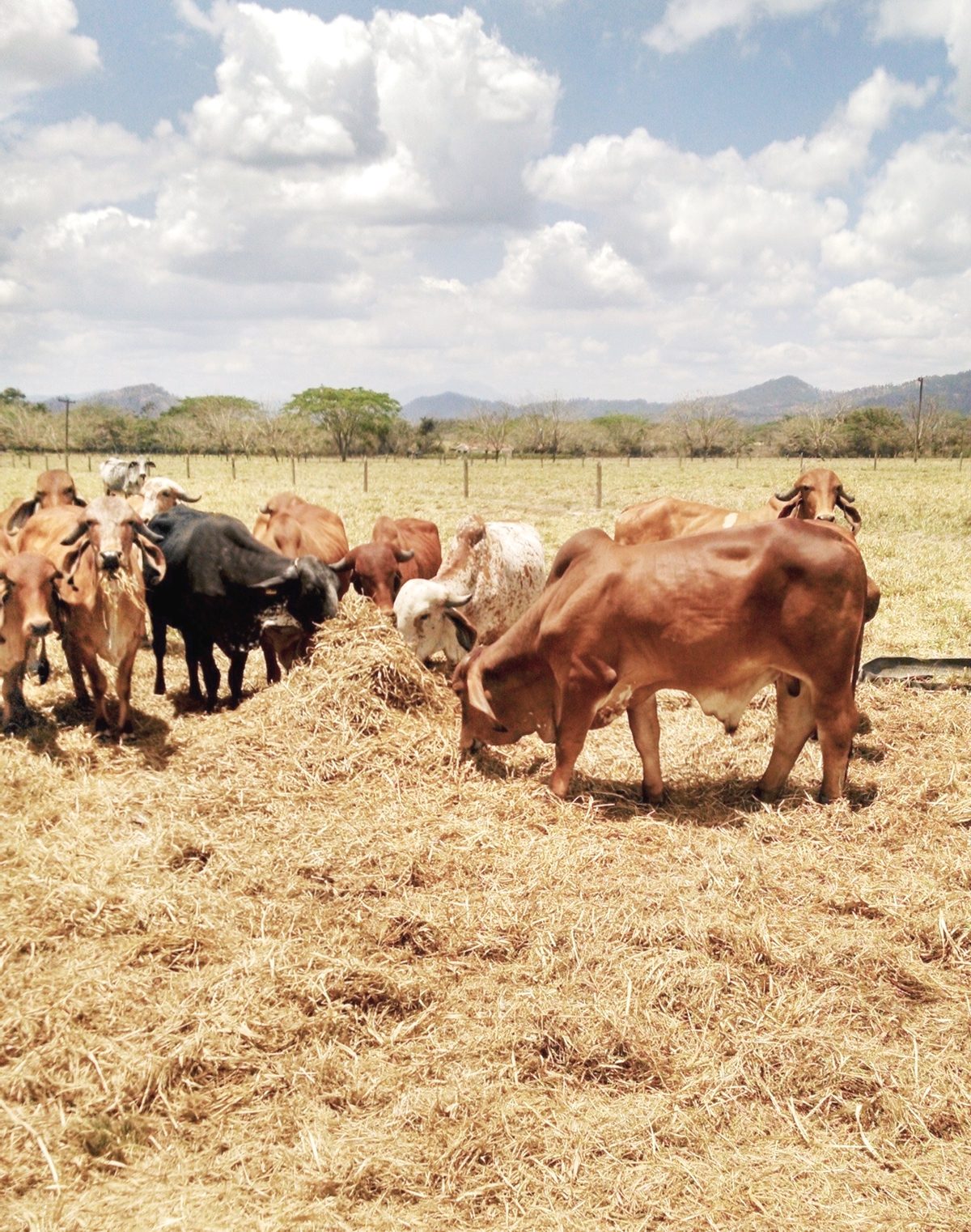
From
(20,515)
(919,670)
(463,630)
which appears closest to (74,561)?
(20,515)

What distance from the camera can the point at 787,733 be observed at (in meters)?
5.66

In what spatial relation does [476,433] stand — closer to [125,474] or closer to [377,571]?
[125,474]

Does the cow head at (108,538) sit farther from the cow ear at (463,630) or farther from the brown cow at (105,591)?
the cow ear at (463,630)

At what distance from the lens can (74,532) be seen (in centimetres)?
636

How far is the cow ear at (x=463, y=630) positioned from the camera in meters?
7.43

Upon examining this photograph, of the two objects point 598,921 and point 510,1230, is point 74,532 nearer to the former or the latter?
point 598,921

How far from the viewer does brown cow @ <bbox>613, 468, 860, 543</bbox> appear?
331 inches

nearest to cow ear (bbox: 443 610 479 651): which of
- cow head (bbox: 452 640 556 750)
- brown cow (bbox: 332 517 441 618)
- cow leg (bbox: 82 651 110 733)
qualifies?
brown cow (bbox: 332 517 441 618)

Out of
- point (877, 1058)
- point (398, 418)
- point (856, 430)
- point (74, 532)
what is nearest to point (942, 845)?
point (877, 1058)

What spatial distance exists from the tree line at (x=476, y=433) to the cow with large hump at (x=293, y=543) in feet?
195

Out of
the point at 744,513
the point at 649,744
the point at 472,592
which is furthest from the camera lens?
the point at 744,513

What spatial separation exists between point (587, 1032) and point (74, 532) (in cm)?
494

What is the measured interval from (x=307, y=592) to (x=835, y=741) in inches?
162

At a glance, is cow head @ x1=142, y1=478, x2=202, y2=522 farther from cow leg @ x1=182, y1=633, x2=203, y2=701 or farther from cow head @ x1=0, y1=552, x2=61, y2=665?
cow head @ x1=0, y1=552, x2=61, y2=665
